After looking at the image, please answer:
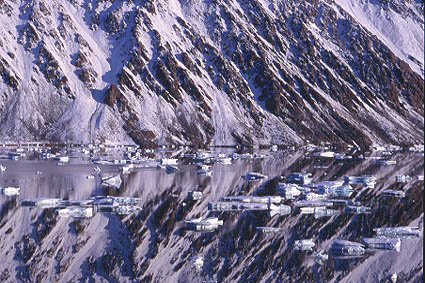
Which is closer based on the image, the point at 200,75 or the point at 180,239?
the point at 180,239

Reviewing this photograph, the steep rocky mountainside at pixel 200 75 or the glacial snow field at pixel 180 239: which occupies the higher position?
the steep rocky mountainside at pixel 200 75

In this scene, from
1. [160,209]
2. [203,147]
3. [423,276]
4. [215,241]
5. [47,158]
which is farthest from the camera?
[203,147]

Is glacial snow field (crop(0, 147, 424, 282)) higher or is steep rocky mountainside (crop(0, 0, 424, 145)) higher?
steep rocky mountainside (crop(0, 0, 424, 145))

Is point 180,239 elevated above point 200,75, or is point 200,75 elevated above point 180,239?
point 200,75

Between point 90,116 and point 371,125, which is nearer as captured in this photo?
point 90,116

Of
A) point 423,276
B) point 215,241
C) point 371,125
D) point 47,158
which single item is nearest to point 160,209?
point 215,241

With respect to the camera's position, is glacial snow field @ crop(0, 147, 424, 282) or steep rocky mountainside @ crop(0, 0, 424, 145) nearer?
glacial snow field @ crop(0, 147, 424, 282)

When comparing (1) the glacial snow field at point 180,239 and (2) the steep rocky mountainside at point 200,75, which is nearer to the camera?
(1) the glacial snow field at point 180,239

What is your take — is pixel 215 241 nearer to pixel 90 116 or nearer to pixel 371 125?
pixel 90 116
